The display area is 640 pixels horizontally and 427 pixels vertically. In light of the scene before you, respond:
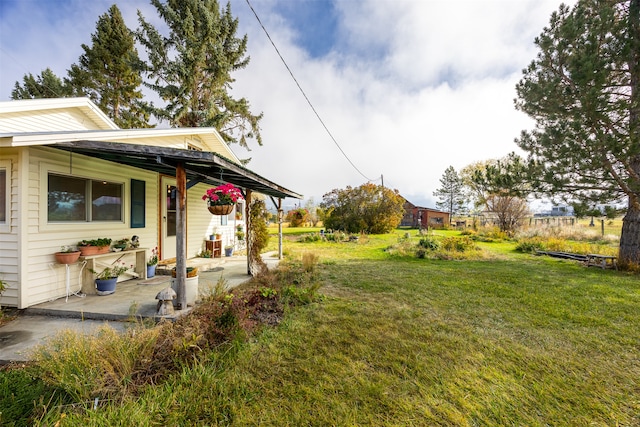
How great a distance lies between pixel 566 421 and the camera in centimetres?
204

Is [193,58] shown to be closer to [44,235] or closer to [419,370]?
[44,235]

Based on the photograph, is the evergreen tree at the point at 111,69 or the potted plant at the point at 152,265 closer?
the potted plant at the point at 152,265

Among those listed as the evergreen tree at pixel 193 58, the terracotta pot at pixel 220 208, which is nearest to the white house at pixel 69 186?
the terracotta pot at pixel 220 208

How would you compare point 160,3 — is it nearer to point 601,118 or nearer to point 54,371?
point 54,371

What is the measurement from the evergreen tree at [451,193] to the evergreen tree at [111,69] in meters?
41.8

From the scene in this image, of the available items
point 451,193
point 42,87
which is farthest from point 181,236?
Answer: point 451,193

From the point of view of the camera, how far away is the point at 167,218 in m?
7.00

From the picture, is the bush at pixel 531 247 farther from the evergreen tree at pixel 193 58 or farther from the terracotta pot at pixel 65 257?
the evergreen tree at pixel 193 58

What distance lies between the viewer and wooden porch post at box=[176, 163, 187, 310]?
380 cm

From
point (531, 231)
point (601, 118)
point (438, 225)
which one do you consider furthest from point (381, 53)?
point (438, 225)

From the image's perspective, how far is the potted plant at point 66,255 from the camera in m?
4.19

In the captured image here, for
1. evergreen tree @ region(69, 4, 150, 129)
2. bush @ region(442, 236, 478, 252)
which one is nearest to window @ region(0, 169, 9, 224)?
evergreen tree @ region(69, 4, 150, 129)

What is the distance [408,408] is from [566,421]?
124 cm

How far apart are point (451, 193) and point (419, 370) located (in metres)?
44.7
